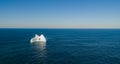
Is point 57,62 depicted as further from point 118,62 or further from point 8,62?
point 118,62

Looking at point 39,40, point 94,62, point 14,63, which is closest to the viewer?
point 14,63

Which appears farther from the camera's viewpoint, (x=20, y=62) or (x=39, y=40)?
(x=39, y=40)

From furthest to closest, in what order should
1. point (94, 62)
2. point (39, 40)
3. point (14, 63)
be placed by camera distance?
point (39, 40)
point (94, 62)
point (14, 63)

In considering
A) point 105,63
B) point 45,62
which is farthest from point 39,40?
point 105,63

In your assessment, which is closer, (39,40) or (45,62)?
(45,62)

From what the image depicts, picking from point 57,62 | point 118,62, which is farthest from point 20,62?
point 118,62

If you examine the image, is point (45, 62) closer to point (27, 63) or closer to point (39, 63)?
point (39, 63)

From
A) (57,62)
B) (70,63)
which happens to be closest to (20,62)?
(57,62)

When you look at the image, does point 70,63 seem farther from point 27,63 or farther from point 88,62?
point 27,63
